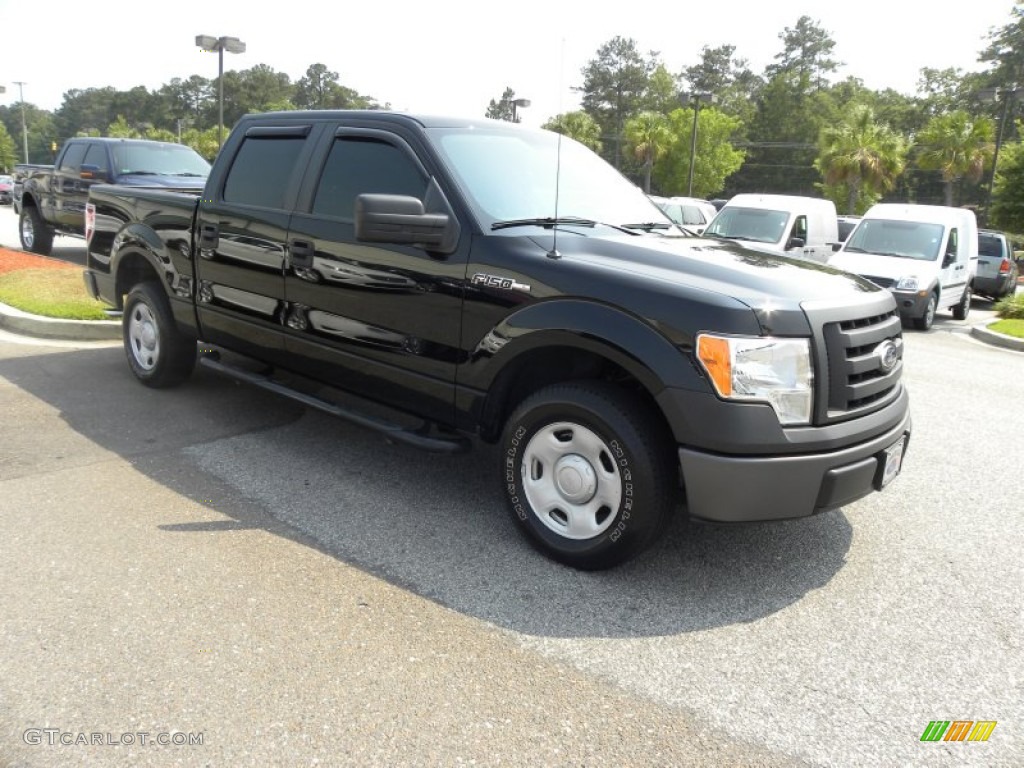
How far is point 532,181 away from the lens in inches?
173

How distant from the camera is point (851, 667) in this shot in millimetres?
3029

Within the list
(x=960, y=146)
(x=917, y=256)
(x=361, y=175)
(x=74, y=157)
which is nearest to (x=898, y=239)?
(x=917, y=256)

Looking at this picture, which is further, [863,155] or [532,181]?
[863,155]

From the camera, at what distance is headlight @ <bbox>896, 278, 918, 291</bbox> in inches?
498

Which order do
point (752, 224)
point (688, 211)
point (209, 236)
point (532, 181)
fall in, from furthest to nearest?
1. point (688, 211)
2. point (752, 224)
3. point (209, 236)
4. point (532, 181)

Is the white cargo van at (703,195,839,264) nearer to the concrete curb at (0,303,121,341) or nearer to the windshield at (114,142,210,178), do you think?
the windshield at (114,142,210,178)

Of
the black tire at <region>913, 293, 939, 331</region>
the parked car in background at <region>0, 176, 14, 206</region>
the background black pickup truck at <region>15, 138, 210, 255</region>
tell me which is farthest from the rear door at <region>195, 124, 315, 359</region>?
the parked car in background at <region>0, 176, 14, 206</region>

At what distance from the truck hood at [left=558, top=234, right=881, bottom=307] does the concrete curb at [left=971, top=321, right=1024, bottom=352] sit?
917 cm

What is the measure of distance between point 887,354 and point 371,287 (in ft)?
8.18

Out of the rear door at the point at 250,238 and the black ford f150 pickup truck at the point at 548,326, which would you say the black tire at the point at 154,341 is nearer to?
the rear door at the point at 250,238

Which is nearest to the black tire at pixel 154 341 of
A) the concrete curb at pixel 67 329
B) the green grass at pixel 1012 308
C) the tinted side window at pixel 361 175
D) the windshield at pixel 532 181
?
the concrete curb at pixel 67 329

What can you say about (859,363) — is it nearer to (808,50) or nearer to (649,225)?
(649,225)

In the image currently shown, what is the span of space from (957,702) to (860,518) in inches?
66.1

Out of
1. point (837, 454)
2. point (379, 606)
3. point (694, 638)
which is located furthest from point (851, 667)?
point (379, 606)
